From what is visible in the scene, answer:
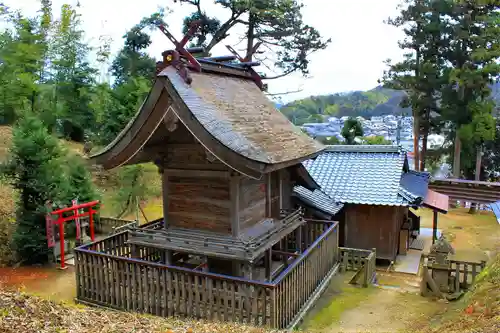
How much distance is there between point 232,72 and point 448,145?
2396 centimetres

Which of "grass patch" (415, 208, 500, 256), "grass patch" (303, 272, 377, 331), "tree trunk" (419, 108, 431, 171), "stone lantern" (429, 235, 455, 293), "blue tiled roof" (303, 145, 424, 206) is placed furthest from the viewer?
"tree trunk" (419, 108, 431, 171)

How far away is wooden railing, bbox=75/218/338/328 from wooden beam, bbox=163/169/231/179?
2.16 meters

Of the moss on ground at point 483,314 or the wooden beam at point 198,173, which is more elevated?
the wooden beam at point 198,173

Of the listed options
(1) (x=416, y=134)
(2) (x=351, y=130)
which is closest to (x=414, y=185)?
(2) (x=351, y=130)

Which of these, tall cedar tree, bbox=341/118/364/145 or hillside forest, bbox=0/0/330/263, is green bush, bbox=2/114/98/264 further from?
tall cedar tree, bbox=341/118/364/145

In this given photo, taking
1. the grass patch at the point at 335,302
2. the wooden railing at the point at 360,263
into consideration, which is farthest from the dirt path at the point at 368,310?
the wooden railing at the point at 360,263

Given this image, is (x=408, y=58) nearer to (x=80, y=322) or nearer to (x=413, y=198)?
(x=413, y=198)

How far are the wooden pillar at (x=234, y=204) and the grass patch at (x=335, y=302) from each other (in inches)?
114

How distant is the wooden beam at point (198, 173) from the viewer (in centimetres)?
924

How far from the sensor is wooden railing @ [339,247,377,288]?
12.7 meters

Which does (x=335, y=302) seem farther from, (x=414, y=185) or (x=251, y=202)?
(x=414, y=185)

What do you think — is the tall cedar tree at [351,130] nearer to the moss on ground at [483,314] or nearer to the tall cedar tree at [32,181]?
the moss on ground at [483,314]

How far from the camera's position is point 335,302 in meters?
11.3

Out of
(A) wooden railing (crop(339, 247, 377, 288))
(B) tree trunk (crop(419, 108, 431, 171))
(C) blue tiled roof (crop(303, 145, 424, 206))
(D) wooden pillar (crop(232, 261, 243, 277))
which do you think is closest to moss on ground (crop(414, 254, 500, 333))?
(A) wooden railing (crop(339, 247, 377, 288))
